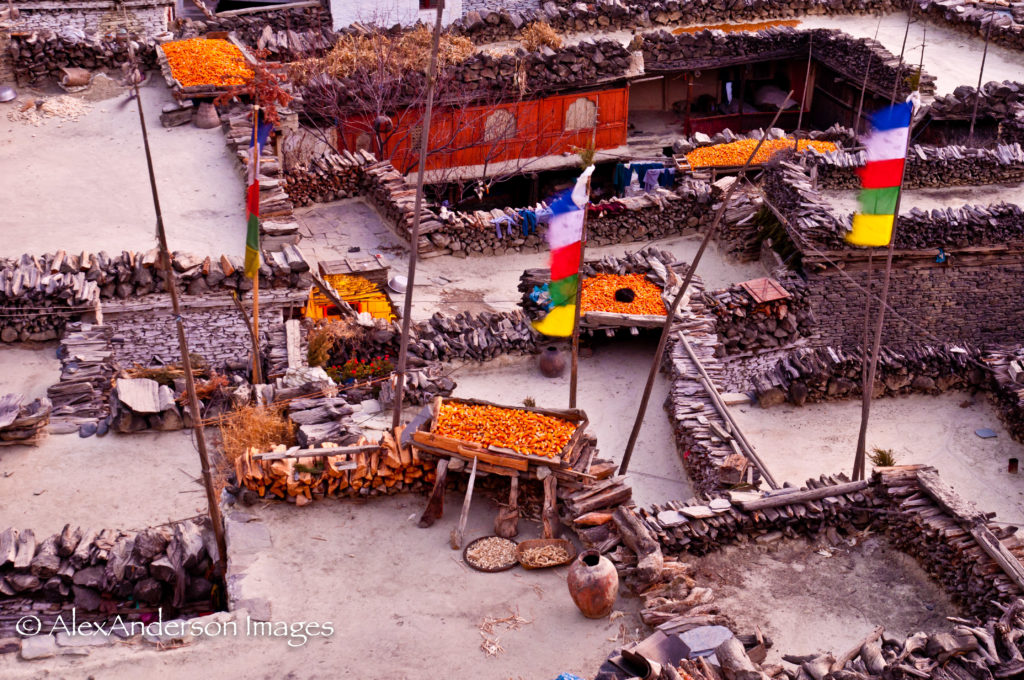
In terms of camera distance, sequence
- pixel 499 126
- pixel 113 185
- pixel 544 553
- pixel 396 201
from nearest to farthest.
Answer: pixel 544 553
pixel 113 185
pixel 396 201
pixel 499 126

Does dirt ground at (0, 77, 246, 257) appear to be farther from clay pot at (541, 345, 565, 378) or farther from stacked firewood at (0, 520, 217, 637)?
stacked firewood at (0, 520, 217, 637)

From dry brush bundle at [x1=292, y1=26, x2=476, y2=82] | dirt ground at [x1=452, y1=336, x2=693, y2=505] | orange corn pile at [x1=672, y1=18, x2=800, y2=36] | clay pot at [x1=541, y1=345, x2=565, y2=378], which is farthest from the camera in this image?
orange corn pile at [x1=672, y1=18, x2=800, y2=36]

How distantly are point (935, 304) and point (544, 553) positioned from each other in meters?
12.8

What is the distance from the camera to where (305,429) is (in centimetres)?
1505

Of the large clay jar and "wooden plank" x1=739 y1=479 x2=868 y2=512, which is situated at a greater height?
the large clay jar

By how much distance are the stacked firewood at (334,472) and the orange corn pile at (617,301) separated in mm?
6037

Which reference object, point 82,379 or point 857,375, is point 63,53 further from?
point 857,375

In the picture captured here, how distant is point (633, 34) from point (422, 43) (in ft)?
21.7

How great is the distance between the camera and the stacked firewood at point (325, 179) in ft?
79.7

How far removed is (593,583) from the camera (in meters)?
11.8

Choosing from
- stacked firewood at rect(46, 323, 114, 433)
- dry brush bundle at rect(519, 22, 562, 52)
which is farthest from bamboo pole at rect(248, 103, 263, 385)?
dry brush bundle at rect(519, 22, 562, 52)

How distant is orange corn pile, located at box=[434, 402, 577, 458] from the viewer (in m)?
13.9

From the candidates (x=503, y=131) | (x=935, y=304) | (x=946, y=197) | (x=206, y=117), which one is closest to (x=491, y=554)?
(x=935, y=304)

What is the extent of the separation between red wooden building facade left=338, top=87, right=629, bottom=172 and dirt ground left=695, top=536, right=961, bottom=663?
17110 mm
